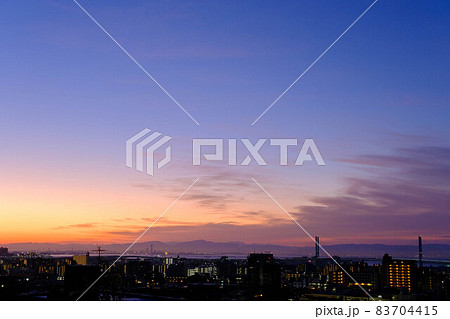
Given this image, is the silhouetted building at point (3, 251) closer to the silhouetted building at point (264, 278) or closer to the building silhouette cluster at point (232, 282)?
the building silhouette cluster at point (232, 282)

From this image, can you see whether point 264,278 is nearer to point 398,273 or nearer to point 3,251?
point 398,273

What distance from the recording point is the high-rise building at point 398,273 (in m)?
18.1

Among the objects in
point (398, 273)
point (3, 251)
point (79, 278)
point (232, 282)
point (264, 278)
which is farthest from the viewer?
point (3, 251)

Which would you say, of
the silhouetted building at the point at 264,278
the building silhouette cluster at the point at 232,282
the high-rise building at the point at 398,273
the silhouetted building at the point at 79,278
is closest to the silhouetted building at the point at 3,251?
the building silhouette cluster at the point at 232,282

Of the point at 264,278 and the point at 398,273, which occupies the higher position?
the point at 264,278

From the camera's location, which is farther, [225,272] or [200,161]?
[225,272]

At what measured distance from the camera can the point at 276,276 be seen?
14898 millimetres

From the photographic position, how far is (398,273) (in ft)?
64.6

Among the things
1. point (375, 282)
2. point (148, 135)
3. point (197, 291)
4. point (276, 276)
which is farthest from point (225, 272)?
point (148, 135)

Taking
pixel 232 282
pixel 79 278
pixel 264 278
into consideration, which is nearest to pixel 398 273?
pixel 232 282

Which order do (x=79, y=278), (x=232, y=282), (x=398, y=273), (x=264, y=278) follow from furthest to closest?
(x=398, y=273)
(x=232, y=282)
(x=264, y=278)
(x=79, y=278)

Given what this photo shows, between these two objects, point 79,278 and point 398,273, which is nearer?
point 79,278
